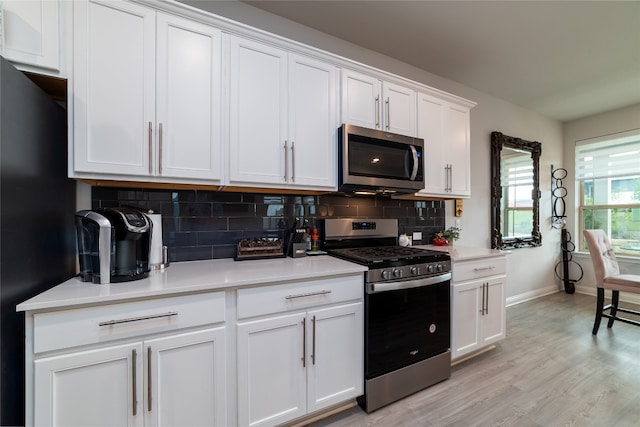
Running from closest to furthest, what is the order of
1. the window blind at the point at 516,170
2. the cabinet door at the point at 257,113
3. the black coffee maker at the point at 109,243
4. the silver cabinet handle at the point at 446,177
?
the black coffee maker at the point at 109,243
the cabinet door at the point at 257,113
the silver cabinet handle at the point at 446,177
the window blind at the point at 516,170

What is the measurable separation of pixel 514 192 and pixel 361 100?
2958 millimetres

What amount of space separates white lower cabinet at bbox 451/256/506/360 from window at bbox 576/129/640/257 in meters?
3.23

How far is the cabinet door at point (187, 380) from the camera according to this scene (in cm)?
113

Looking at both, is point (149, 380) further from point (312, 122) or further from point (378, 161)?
point (378, 161)

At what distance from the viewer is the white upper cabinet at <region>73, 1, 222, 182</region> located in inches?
49.1

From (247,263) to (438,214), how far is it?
7.23 ft

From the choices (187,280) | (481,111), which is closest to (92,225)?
(187,280)

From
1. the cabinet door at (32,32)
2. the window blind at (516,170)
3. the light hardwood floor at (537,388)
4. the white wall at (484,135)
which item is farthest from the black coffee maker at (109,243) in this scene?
the window blind at (516,170)

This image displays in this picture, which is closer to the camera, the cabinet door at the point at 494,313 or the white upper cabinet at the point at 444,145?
the cabinet door at the point at 494,313

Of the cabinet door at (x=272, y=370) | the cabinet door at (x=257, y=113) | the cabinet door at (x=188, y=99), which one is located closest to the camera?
the cabinet door at (x=272, y=370)

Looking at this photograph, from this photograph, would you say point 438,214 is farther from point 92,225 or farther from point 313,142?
point 92,225

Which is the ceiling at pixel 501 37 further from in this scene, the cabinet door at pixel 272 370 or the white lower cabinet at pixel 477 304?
the cabinet door at pixel 272 370

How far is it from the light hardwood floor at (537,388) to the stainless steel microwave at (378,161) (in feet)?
4.95

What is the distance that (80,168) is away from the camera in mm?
1234
